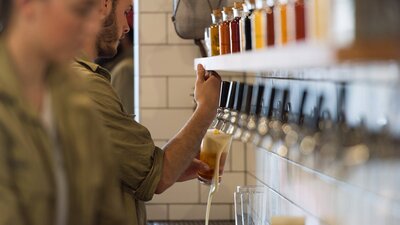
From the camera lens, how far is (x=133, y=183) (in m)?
2.43

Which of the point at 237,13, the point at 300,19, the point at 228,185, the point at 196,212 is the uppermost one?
the point at 237,13

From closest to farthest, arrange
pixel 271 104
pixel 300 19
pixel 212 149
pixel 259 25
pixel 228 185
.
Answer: pixel 300 19
pixel 259 25
pixel 271 104
pixel 212 149
pixel 228 185

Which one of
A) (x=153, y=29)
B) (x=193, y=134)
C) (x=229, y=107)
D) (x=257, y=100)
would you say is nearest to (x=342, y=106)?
(x=257, y=100)

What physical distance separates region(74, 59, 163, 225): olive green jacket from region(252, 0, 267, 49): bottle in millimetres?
587

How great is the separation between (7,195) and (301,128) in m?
0.84

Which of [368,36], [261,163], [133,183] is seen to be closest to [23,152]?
[368,36]

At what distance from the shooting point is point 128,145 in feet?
7.87

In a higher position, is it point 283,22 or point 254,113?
point 283,22

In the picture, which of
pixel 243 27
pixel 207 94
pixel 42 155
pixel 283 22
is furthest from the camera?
pixel 207 94

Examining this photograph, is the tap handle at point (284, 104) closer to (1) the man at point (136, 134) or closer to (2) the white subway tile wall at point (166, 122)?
(1) the man at point (136, 134)

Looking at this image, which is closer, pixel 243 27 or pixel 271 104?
pixel 271 104

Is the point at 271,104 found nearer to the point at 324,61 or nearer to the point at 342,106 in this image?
the point at 342,106

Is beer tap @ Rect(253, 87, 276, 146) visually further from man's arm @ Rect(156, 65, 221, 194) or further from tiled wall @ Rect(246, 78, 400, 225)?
man's arm @ Rect(156, 65, 221, 194)

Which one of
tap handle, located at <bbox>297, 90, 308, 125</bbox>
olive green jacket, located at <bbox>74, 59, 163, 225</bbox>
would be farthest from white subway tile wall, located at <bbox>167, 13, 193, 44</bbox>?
tap handle, located at <bbox>297, 90, 308, 125</bbox>
